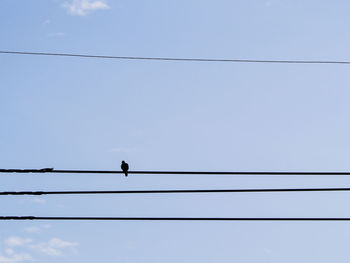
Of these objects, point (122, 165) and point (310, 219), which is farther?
point (122, 165)

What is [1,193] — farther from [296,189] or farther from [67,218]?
[296,189]

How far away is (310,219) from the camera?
9.95 m

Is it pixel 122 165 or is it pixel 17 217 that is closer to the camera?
pixel 17 217

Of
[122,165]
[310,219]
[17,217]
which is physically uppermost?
[122,165]

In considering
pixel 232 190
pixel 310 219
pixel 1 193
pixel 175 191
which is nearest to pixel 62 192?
pixel 1 193

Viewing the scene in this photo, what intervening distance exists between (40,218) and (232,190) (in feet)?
12.2

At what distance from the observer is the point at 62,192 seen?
33.3 ft

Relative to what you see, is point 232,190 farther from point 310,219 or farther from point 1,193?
point 1,193

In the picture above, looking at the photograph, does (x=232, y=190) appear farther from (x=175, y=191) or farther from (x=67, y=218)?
(x=67, y=218)

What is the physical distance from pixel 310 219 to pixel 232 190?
5.12 ft

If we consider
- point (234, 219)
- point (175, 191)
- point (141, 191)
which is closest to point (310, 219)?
point (234, 219)

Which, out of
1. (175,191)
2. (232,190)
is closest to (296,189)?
(232,190)

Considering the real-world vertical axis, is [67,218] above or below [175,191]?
below

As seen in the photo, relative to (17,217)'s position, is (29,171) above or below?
above
